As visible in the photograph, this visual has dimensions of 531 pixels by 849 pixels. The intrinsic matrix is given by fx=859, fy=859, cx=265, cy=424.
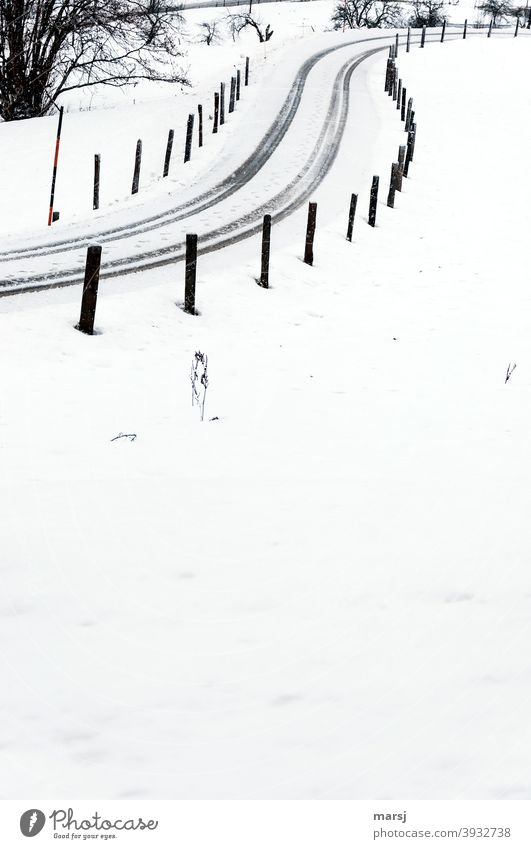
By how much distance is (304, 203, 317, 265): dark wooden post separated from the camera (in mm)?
14578

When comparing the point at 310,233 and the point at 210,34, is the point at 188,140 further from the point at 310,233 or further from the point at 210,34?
the point at 210,34

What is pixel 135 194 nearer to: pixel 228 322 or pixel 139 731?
pixel 228 322

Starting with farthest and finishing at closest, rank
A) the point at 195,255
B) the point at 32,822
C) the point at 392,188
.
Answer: the point at 392,188 < the point at 195,255 < the point at 32,822

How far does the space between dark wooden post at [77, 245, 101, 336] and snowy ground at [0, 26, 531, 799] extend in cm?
27

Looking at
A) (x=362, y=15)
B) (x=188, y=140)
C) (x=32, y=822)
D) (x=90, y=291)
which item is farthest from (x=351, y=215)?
(x=362, y=15)

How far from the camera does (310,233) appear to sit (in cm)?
1484

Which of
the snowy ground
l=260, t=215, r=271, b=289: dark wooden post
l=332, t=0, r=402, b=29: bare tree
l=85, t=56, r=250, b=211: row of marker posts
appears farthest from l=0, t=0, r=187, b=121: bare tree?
l=332, t=0, r=402, b=29: bare tree

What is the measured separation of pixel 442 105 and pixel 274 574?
30.7 metres

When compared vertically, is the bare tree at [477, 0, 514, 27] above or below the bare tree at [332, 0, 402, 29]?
above

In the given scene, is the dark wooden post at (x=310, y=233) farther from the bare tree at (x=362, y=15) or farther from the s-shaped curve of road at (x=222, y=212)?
the bare tree at (x=362, y=15)

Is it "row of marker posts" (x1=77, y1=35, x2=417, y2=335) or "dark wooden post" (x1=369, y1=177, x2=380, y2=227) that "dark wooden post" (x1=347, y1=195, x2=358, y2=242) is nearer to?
"row of marker posts" (x1=77, y1=35, x2=417, y2=335)

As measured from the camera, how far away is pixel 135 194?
1969cm

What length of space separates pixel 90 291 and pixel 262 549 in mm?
5083

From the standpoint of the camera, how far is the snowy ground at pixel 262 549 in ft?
12.8
